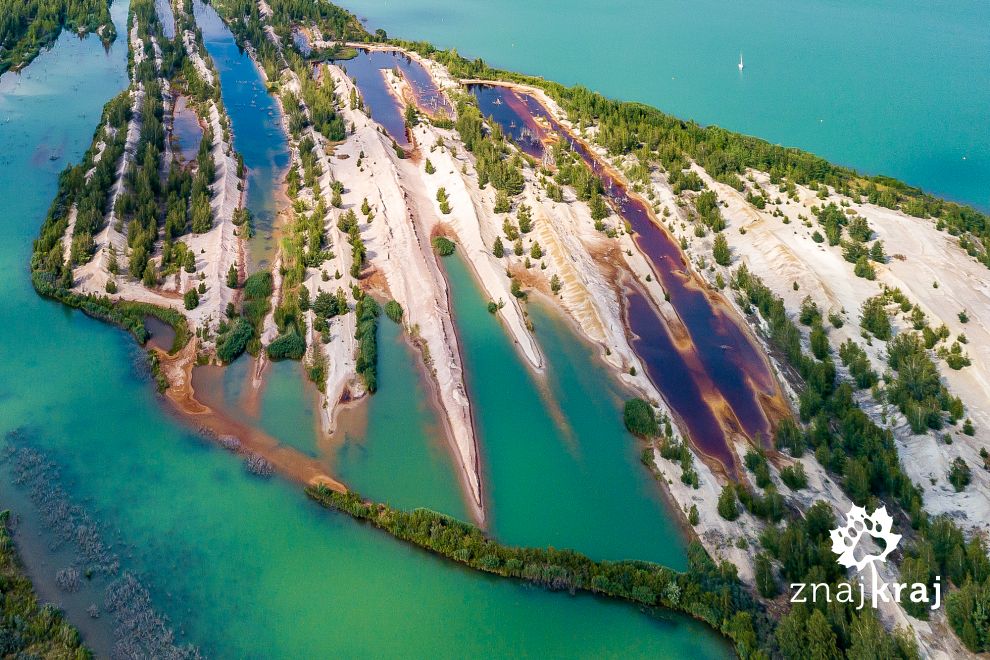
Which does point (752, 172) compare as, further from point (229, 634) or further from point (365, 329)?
point (229, 634)

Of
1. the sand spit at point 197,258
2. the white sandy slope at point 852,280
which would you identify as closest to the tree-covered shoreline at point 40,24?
the sand spit at point 197,258

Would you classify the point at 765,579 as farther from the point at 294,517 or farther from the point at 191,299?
the point at 191,299

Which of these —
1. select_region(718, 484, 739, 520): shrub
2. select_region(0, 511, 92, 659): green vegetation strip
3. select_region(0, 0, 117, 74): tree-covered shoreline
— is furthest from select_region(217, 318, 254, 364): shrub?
select_region(0, 0, 117, 74): tree-covered shoreline

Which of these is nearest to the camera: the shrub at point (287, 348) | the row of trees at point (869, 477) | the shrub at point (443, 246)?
the row of trees at point (869, 477)

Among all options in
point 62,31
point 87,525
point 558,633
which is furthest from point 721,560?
→ point 62,31

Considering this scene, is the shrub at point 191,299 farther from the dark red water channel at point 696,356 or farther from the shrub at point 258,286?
the dark red water channel at point 696,356
